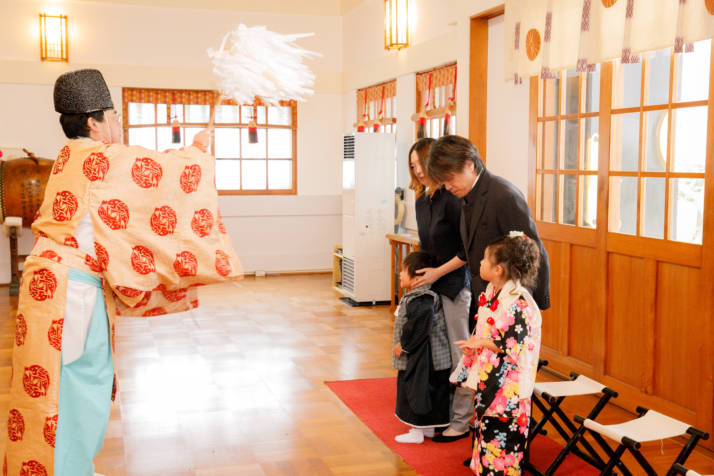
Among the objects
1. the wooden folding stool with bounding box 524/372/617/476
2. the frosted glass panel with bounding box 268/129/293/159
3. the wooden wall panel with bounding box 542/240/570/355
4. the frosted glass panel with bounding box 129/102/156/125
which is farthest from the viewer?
the frosted glass panel with bounding box 268/129/293/159

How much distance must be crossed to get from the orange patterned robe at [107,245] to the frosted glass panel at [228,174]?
6.83 meters

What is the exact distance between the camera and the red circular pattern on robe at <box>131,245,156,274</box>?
218 cm

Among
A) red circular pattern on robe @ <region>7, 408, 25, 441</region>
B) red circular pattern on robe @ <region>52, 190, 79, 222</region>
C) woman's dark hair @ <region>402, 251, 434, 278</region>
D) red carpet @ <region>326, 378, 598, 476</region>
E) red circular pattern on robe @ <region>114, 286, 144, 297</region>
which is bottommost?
red carpet @ <region>326, 378, 598, 476</region>

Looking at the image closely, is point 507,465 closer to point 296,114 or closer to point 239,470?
point 239,470

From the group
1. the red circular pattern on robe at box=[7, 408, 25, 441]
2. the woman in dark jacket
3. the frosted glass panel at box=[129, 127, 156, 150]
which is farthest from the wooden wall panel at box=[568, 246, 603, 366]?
the frosted glass panel at box=[129, 127, 156, 150]

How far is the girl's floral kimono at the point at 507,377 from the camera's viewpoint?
266 centimetres

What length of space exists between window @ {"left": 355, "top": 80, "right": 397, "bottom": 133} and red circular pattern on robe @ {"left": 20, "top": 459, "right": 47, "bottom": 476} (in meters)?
5.64

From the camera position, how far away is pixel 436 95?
6.49 meters

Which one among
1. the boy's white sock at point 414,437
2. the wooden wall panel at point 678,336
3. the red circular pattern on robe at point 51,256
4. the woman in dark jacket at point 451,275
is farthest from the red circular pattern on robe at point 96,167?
the wooden wall panel at point 678,336

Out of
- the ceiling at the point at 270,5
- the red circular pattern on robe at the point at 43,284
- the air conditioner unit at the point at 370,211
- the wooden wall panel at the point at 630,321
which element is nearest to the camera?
the red circular pattern on robe at the point at 43,284

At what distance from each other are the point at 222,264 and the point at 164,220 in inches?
8.6

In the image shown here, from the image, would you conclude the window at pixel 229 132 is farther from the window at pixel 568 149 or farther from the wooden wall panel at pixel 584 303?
the wooden wall panel at pixel 584 303

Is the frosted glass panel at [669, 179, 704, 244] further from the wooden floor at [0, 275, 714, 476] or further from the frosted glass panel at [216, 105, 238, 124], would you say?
the frosted glass panel at [216, 105, 238, 124]

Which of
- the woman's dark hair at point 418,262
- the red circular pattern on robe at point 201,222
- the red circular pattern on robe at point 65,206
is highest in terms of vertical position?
the red circular pattern on robe at point 65,206
